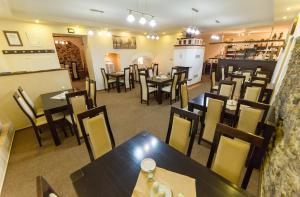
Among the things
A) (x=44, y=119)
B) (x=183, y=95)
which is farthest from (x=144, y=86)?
(x=44, y=119)

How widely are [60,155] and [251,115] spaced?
9.87ft

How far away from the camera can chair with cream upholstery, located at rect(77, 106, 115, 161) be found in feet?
4.93

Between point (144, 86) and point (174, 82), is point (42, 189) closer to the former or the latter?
point (144, 86)

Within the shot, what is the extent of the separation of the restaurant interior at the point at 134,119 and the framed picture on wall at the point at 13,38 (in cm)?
2

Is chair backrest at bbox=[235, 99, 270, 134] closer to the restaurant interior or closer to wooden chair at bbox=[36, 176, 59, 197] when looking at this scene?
the restaurant interior

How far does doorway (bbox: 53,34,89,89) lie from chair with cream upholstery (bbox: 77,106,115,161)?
641cm

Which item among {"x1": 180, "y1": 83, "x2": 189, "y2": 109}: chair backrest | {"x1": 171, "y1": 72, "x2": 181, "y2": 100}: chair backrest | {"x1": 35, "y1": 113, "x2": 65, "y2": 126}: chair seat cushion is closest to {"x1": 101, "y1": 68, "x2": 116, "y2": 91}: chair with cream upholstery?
{"x1": 171, "y1": 72, "x2": 181, "y2": 100}: chair backrest

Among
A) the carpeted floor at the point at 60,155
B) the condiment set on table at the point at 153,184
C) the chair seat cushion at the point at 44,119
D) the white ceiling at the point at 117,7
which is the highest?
the white ceiling at the point at 117,7

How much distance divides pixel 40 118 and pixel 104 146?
183 cm

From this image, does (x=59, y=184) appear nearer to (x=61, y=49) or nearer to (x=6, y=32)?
(x=6, y=32)

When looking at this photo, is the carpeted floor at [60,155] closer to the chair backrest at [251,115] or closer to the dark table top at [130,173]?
the chair backrest at [251,115]

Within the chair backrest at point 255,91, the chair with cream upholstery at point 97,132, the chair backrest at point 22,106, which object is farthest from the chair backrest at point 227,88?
the chair backrest at point 22,106

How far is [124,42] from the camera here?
676 cm

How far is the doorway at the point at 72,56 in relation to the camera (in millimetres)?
7250
